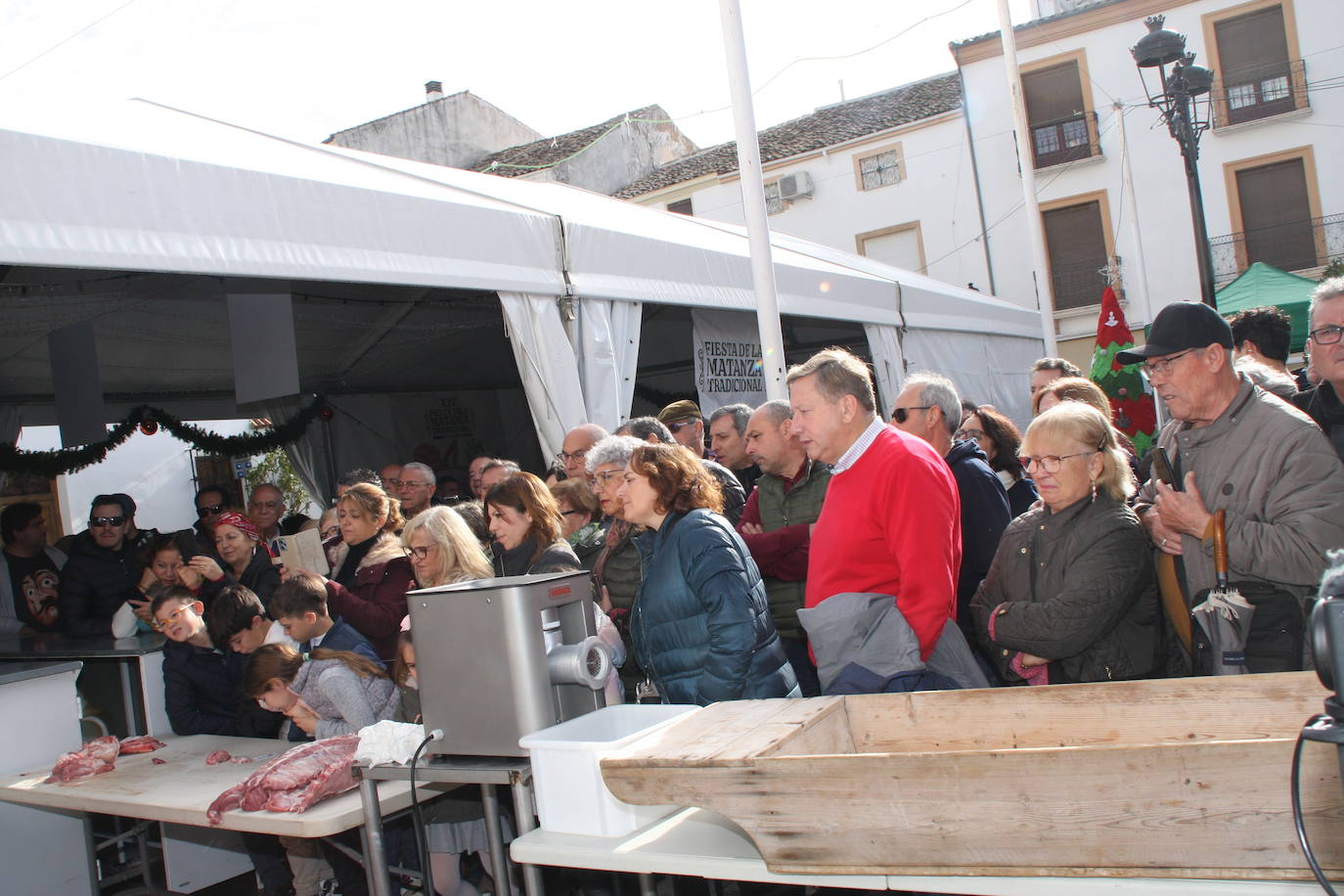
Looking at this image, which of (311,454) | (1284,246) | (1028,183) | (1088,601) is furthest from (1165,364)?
(1284,246)

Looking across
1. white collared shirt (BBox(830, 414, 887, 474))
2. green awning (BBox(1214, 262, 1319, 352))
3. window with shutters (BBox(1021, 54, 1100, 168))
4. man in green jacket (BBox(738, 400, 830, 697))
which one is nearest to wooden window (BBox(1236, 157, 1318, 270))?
window with shutters (BBox(1021, 54, 1100, 168))

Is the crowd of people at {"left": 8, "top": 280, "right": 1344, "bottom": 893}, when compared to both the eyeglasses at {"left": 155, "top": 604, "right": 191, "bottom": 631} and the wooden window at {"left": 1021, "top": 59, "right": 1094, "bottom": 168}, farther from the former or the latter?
the wooden window at {"left": 1021, "top": 59, "right": 1094, "bottom": 168}

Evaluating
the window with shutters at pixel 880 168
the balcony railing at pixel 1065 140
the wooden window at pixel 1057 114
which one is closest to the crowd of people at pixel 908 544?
the balcony railing at pixel 1065 140

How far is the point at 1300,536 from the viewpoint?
7.12 ft

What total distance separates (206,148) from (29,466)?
16.3 feet

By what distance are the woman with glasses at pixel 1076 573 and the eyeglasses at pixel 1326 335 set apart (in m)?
0.52

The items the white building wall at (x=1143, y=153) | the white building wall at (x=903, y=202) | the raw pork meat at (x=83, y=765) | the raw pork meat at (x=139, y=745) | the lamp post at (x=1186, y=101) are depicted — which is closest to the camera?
the raw pork meat at (x=83, y=765)

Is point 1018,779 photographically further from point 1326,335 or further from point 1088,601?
point 1326,335

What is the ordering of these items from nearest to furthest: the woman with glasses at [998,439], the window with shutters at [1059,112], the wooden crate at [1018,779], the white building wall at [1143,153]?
the wooden crate at [1018,779], the woman with glasses at [998,439], the white building wall at [1143,153], the window with shutters at [1059,112]

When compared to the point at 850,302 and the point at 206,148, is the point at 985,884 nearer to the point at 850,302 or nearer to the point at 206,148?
the point at 206,148

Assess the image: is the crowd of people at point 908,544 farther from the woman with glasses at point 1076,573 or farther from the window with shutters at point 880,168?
the window with shutters at point 880,168

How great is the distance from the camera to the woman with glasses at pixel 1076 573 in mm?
2551

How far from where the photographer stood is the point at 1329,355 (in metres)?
2.60

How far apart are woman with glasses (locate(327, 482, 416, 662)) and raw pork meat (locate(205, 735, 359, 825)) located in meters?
1.02
